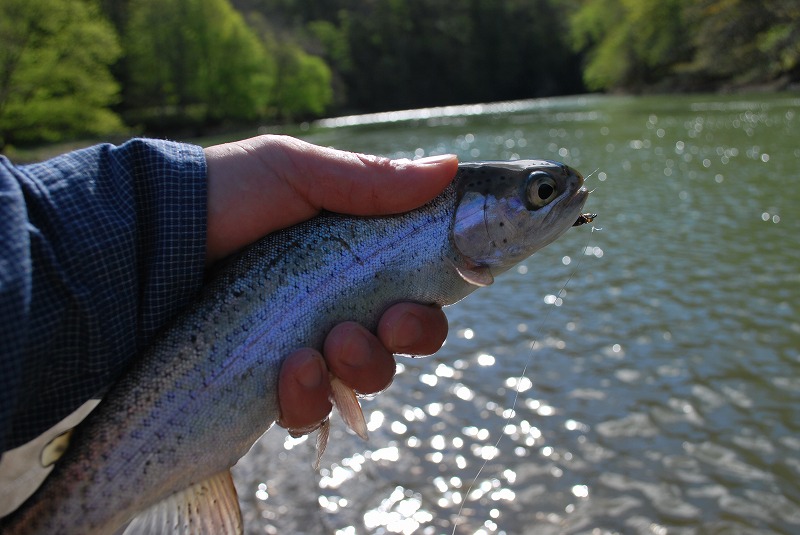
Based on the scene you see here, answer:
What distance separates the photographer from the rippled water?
295 inches

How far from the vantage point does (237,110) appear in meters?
85.0

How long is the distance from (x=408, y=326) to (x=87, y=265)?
1.62 m

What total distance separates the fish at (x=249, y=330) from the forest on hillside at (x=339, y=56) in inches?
1782

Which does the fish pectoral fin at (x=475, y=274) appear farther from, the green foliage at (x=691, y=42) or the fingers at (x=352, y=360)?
the green foliage at (x=691, y=42)

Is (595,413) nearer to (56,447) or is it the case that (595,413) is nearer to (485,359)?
(485,359)

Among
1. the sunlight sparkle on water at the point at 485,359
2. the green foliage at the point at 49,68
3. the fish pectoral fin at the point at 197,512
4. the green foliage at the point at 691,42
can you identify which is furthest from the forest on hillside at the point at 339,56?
the fish pectoral fin at the point at 197,512

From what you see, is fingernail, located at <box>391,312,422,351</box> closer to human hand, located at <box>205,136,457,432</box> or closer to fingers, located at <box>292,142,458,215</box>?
human hand, located at <box>205,136,457,432</box>

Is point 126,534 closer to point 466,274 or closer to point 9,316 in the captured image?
point 9,316

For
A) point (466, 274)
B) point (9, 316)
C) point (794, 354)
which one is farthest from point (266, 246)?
point (794, 354)

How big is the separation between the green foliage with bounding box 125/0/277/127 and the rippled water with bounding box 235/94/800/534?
74.4 meters

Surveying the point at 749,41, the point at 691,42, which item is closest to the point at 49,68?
the point at 749,41

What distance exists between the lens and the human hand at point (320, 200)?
3359 millimetres

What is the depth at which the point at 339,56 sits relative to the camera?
133000mm

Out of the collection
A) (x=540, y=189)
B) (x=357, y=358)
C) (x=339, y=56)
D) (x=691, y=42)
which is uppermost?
(x=540, y=189)
